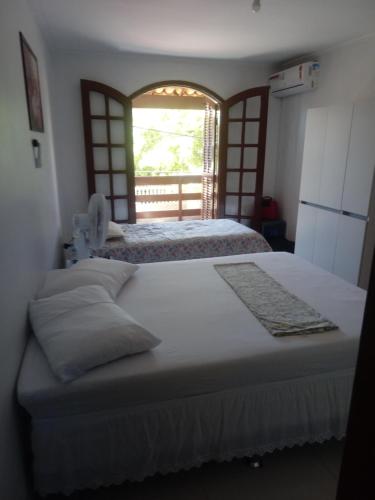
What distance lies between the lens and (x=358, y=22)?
2963 millimetres

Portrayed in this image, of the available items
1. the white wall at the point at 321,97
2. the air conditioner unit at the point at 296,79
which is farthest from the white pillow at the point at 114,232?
the air conditioner unit at the point at 296,79

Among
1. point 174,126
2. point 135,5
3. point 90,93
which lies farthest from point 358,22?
point 174,126

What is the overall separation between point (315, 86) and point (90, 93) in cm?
275

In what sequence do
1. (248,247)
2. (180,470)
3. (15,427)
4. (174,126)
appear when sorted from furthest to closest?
(174,126)
(248,247)
(180,470)
(15,427)

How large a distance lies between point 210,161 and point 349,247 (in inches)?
116

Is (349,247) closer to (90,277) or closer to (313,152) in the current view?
(313,152)

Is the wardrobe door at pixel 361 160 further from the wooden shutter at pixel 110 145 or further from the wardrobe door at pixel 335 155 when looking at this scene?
the wooden shutter at pixel 110 145

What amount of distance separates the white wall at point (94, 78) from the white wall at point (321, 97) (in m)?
0.70

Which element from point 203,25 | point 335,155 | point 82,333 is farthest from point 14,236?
point 335,155

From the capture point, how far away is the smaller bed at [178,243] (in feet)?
10.5

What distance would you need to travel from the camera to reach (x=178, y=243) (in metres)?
3.35

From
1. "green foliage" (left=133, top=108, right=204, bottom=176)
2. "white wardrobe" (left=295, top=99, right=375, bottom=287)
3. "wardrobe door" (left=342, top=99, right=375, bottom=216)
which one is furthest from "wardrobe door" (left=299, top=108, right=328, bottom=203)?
"green foliage" (left=133, top=108, right=204, bottom=176)

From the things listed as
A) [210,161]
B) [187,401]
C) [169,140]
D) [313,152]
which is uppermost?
[169,140]

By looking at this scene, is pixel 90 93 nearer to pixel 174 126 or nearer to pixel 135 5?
pixel 135 5
